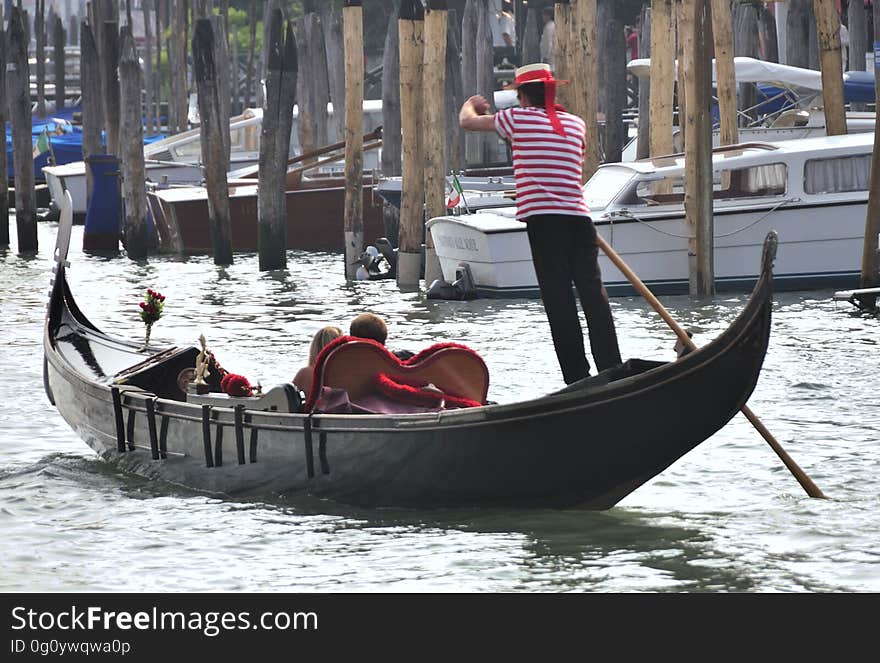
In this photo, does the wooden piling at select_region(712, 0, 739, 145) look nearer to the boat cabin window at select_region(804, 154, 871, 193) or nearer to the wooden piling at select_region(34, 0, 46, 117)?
the boat cabin window at select_region(804, 154, 871, 193)

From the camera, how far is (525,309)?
1426 centimetres

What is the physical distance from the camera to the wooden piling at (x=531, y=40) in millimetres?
23078

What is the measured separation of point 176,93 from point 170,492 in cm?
2421

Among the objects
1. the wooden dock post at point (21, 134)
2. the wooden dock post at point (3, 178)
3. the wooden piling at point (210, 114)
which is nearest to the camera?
the wooden piling at point (210, 114)

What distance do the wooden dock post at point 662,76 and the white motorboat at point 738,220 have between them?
56 centimetres

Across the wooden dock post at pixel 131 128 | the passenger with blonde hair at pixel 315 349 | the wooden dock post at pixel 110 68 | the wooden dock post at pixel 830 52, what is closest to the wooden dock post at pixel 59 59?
the wooden dock post at pixel 110 68

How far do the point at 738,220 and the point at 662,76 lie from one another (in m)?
1.60

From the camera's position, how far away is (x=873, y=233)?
12.7 meters

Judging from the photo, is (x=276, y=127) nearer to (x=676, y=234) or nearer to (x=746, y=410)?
(x=676, y=234)

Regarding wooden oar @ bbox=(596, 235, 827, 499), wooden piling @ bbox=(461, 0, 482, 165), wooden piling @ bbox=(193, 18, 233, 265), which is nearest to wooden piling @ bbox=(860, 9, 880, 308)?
wooden oar @ bbox=(596, 235, 827, 499)

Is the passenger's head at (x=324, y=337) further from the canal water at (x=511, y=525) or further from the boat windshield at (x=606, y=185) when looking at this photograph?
the boat windshield at (x=606, y=185)

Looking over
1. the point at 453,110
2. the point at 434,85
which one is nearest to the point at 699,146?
the point at 434,85
